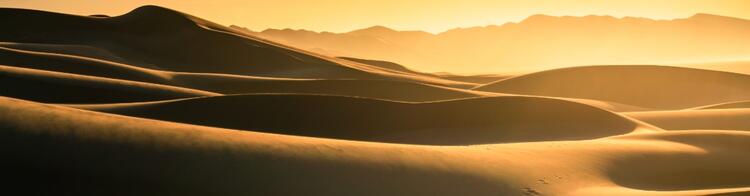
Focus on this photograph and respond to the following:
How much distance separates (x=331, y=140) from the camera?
449 inches

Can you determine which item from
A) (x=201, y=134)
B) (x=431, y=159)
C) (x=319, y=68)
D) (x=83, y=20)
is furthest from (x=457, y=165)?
(x=83, y=20)

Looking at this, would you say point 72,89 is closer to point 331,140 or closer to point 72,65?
point 72,65

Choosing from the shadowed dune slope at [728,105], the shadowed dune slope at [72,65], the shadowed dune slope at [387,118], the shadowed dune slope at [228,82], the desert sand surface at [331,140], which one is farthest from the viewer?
the shadowed dune slope at [228,82]

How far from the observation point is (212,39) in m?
67.9

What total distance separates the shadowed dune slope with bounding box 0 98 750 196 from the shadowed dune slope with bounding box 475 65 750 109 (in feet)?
135

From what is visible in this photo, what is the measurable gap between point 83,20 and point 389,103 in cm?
5507

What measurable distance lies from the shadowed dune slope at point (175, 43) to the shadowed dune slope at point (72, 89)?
32761 millimetres

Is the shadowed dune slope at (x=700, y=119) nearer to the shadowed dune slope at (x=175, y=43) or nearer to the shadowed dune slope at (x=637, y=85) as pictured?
the shadowed dune slope at (x=637, y=85)

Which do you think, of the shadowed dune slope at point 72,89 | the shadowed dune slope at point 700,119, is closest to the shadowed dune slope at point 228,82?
the shadowed dune slope at point 72,89

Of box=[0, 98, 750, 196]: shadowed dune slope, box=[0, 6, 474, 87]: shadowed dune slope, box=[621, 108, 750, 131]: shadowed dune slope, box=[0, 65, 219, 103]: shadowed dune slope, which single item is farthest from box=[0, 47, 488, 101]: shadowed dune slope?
box=[0, 98, 750, 196]: shadowed dune slope

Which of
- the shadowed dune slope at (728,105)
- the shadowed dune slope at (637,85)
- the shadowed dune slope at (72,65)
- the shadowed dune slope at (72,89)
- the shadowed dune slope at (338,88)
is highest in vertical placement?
the shadowed dune slope at (637,85)

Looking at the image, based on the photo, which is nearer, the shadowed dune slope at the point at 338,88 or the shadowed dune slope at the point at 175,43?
the shadowed dune slope at the point at 338,88

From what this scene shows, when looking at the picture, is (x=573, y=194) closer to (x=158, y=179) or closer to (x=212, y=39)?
(x=158, y=179)

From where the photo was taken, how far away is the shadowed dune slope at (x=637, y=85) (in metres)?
52.5
